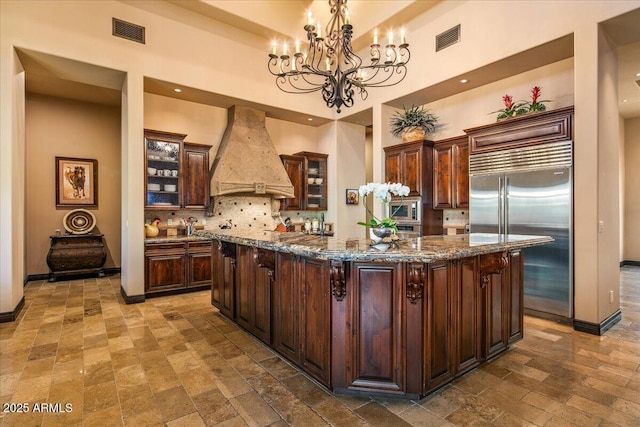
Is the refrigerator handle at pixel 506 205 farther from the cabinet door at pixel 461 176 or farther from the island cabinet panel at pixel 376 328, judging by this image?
the island cabinet panel at pixel 376 328

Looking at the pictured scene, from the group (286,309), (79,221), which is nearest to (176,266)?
(79,221)

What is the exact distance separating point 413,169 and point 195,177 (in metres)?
3.88

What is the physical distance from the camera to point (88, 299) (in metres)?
4.90

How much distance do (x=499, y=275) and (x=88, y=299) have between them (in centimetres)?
555

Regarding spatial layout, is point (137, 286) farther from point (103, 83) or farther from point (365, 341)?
point (365, 341)

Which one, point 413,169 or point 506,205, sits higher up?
point 413,169

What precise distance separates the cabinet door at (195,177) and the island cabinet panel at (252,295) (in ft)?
8.60

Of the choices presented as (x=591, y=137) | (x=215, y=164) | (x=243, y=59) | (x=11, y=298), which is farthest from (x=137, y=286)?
(x=591, y=137)

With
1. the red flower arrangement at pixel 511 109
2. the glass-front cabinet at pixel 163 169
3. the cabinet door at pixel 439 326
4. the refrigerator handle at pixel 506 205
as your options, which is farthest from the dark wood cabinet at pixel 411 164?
the glass-front cabinet at pixel 163 169

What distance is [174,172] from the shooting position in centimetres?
566

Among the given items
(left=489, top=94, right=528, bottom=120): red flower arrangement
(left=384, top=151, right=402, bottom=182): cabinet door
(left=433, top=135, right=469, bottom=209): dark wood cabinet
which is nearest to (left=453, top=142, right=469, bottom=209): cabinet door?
(left=433, top=135, right=469, bottom=209): dark wood cabinet

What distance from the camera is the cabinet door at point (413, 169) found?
5.56 m

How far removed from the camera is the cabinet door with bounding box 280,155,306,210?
7.03 meters

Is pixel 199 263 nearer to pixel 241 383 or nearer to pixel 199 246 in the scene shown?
pixel 199 246
